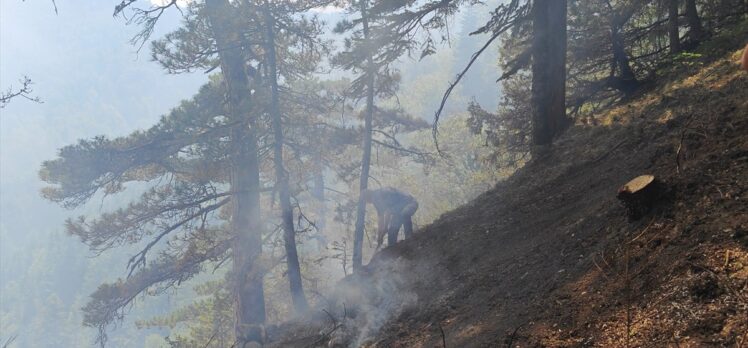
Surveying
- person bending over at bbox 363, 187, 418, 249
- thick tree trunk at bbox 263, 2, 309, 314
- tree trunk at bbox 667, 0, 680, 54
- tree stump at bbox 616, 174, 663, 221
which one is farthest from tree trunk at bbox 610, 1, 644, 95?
thick tree trunk at bbox 263, 2, 309, 314

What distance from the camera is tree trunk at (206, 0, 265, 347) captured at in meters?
12.4

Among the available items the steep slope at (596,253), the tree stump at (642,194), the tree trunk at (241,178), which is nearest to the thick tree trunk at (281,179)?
the tree trunk at (241,178)

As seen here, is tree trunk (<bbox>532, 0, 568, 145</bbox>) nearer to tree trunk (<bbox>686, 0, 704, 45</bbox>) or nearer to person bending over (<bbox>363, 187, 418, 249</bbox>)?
person bending over (<bbox>363, 187, 418, 249</bbox>)

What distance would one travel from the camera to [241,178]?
13.3m

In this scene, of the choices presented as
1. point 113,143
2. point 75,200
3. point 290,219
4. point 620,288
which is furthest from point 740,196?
point 75,200

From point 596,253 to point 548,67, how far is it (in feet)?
17.9

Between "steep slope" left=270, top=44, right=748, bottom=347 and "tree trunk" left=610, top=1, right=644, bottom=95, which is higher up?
"tree trunk" left=610, top=1, right=644, bottom=95

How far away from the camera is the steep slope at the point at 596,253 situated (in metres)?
3.04

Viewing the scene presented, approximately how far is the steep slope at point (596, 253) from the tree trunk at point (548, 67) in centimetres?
45

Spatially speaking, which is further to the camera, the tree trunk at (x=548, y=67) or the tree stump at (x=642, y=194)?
the tree trunk at (x=548, y=67)

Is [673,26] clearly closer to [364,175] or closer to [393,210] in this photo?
[393,210]

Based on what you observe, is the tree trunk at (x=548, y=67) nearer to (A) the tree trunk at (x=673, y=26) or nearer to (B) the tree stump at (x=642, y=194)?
(A) the tree trunk at (x=673, y=26)

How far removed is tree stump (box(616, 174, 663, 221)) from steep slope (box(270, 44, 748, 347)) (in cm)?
8

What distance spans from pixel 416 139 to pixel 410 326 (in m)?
56.4
